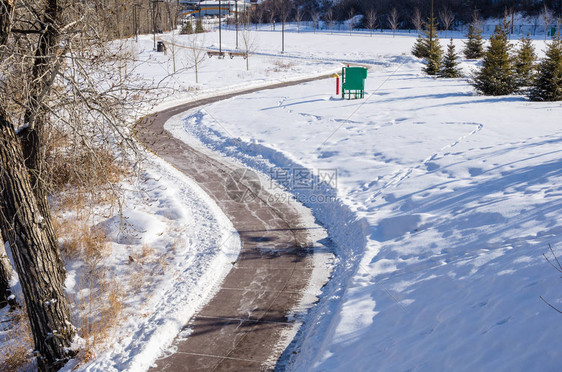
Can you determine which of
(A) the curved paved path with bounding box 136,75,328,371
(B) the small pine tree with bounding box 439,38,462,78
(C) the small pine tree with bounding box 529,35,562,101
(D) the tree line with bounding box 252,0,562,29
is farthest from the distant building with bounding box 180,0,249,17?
(A) the curved paved path with bounding box 136,75,328,371

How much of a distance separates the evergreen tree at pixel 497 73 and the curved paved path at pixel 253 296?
16.9 metres

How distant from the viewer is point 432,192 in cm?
1170

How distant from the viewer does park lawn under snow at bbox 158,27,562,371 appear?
621cm

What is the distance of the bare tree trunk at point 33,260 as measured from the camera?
671 cm

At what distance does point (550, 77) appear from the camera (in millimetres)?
22312

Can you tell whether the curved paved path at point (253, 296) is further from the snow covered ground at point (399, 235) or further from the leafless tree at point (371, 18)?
the leafless tree at point (371, 18)

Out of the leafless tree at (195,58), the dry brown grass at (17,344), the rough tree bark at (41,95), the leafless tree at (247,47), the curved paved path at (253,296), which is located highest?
the leafless tree at (247,47)

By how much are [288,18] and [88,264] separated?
133 m

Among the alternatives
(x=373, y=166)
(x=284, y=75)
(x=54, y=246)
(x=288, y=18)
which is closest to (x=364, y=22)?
(x=288, y=18)

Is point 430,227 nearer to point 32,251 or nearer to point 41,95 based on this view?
point 32,251

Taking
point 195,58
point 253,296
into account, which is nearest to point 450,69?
point 195,58

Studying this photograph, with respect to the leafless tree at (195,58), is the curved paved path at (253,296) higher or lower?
lower

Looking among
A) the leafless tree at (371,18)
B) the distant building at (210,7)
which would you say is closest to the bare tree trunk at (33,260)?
the leafless tree at (371,18)

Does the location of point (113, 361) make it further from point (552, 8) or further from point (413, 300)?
point (552, 8)
